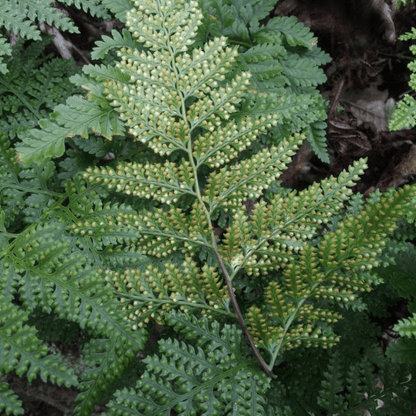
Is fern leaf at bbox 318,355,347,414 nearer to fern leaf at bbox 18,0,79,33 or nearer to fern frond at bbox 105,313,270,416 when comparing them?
fern frond at bbox 105,313,270,416

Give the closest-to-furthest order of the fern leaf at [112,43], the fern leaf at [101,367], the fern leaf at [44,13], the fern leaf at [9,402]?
the fern leaf at [9,402] → the fern leaf at [101,367] → the fern leaf at [112,43] → the fern leaf at [44,13]

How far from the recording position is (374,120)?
3.23 metres

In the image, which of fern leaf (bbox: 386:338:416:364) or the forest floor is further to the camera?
the forest floor

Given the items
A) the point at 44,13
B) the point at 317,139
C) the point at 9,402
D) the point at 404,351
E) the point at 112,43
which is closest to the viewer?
the point at 9,402

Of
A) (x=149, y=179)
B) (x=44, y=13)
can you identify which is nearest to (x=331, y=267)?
(x=149, y=179)

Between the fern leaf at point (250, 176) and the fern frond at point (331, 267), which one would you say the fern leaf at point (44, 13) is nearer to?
the fern leaf at point (250, 176)

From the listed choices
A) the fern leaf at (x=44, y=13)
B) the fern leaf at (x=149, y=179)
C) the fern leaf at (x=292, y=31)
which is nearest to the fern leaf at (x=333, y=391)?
the fern leaf at (x=149, y=179)

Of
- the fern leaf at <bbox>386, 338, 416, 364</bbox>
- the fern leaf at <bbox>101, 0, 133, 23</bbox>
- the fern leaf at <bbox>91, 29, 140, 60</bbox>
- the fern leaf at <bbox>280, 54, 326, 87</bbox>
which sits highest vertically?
the fern leaf at <bbox>101, 0, 133, 23</bbox>

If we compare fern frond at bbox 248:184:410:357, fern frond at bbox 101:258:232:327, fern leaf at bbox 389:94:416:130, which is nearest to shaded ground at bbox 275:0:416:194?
fern leaf at bbox 389:94:416:130

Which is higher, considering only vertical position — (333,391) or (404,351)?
(404,351)

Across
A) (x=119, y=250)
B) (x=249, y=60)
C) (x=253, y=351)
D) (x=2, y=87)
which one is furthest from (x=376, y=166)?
(x=2, y=87)

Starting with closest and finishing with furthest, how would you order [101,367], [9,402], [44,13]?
[9,402] → [101,367] → [44,13]

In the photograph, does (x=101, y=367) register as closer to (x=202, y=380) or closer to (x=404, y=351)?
(x=202, y=380)

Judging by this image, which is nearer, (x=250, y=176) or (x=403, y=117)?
(x=250, y=176)
